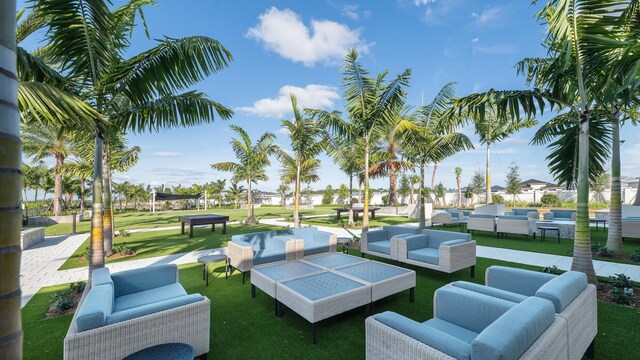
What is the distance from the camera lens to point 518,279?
3.25 m

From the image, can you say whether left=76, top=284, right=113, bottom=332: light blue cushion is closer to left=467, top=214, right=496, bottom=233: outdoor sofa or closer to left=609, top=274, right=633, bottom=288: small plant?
left=609, top=274, right=633, bottom=288: small plant

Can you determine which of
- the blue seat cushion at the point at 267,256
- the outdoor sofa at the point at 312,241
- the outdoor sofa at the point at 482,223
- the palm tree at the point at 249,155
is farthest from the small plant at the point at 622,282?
the palm tree at the point at 249,155

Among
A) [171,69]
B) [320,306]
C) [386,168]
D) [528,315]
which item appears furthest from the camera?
[386,168]

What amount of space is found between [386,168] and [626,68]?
52.8 ft

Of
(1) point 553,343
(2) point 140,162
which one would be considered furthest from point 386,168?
(1) point 553,343

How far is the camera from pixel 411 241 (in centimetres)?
602

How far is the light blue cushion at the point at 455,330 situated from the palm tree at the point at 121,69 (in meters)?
4.85

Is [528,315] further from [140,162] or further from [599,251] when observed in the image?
[140,162]

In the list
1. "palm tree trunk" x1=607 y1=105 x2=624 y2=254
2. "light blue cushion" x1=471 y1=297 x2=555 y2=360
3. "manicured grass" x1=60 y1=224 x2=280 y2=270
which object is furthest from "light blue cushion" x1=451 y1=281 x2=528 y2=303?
"manicured grass" x1=60 y1=224 x2=280 y2=270

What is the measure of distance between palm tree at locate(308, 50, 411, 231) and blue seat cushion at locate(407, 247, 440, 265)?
9.04 ft

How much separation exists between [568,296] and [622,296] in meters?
3.00

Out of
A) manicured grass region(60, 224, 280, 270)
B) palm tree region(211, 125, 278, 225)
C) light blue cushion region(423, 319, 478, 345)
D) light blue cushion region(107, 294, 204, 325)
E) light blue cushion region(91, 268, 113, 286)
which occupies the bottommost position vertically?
manicured grass region(60, 224, 280, 270)

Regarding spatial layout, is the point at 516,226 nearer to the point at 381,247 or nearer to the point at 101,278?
the point at 381,247

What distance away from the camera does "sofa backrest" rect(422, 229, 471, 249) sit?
5.98 meters
